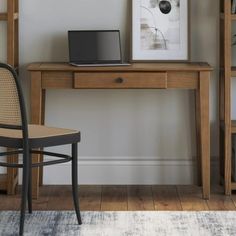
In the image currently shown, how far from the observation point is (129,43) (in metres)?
4.59

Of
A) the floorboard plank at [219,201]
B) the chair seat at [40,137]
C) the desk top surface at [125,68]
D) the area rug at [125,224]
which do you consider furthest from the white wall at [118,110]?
the chair seat at [40,137]

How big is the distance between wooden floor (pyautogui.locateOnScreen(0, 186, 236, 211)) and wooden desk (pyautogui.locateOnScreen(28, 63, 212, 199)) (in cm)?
16

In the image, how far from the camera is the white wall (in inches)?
180

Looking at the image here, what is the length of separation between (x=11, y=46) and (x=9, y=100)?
761mm

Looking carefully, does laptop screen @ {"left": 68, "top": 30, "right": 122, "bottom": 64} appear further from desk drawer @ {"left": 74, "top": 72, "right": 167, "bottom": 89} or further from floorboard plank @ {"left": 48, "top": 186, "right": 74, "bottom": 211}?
floorboard plank @ {"left": 48, "top": 186, "right": 74, "bottom": 211}

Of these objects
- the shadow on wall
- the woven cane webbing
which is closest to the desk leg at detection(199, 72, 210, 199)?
the shadow on wall

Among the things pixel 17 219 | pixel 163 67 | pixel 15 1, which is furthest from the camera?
pixel 15 1

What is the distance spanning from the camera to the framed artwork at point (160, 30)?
14.9 ft

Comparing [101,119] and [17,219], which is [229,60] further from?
[17,219]

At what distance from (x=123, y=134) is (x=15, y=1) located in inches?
43.1

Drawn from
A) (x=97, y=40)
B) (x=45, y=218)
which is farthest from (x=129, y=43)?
(x=45, y=218)

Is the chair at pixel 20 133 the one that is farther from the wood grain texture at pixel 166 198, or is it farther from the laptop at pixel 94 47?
the laptop at pixel 94 47

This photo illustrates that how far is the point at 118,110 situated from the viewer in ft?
15.3

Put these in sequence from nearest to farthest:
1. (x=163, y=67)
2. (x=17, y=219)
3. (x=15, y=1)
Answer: (x=17, y=219) → (x=163, y=67) → (x=15, y=1)
